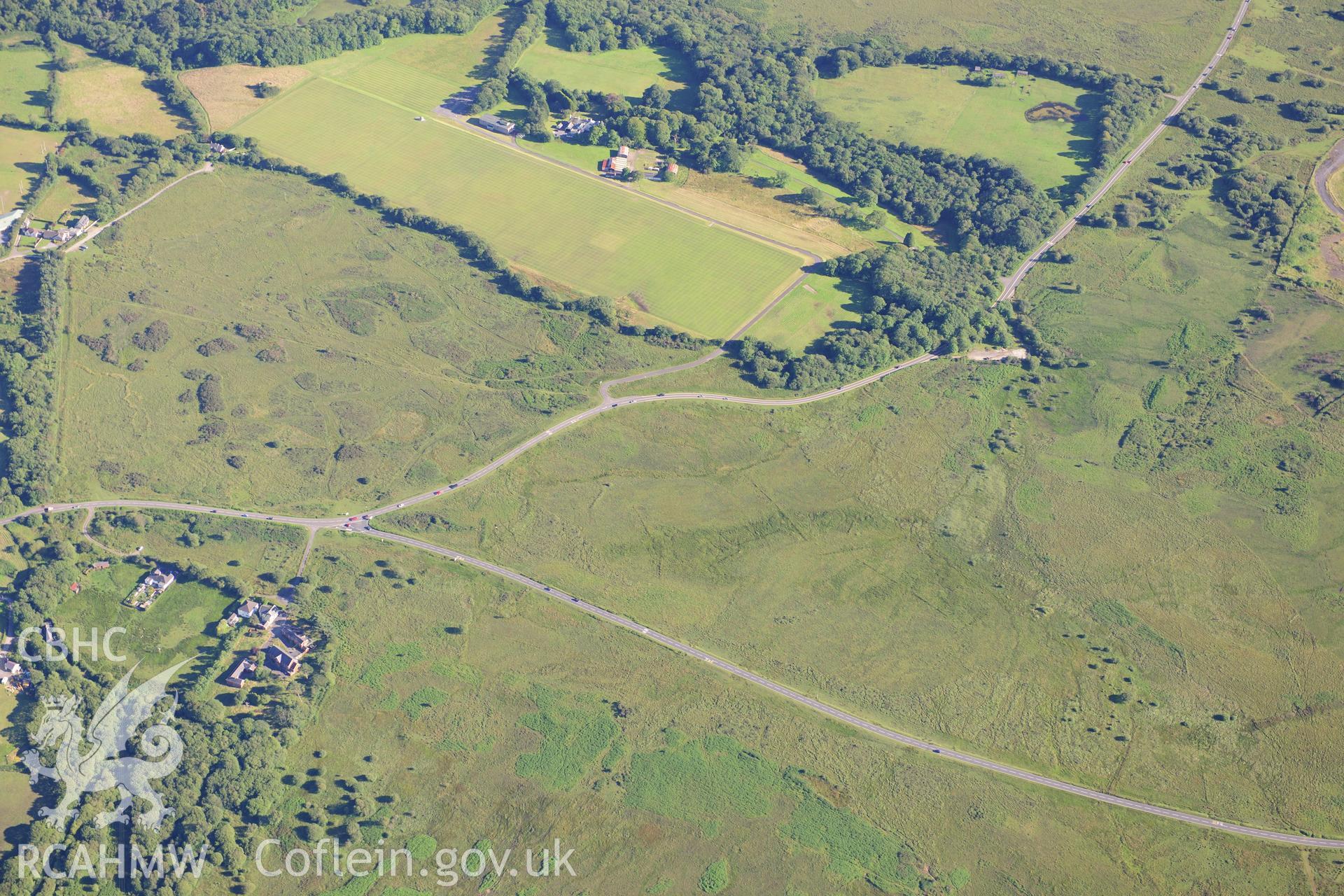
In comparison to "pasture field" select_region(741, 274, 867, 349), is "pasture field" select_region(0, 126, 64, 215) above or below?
below

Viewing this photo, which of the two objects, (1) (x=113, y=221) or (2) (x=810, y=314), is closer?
(2) (x=810, y=314)

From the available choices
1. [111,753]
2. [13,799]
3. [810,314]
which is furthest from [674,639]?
[13,799]

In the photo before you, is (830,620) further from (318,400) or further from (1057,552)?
(318,400)

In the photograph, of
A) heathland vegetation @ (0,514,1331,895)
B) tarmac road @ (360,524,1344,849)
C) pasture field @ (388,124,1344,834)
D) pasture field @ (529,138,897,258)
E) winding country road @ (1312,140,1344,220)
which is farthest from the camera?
winding country road @ (1312,140,1344,220)

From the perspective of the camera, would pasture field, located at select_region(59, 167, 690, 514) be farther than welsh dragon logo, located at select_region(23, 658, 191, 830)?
Yes

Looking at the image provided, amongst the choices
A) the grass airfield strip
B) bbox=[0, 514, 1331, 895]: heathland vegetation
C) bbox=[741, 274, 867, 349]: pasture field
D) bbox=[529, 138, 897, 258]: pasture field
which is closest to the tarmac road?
bbox=[0, 514, 1331, 895]: heathland vegetation

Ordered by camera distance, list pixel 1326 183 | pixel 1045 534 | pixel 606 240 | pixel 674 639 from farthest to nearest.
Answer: pixel 1326 183 < pixel 606 240 < pixel 1045 534 < pixel 674 639

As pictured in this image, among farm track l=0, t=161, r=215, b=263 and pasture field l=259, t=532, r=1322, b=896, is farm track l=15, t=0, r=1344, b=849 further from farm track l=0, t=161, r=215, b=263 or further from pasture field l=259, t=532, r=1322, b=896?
farm track l=0, t=161, r=215, b=263

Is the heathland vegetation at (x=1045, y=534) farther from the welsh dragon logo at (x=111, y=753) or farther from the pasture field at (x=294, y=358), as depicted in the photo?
the welsh dragon logo at (x=111, y=753)
